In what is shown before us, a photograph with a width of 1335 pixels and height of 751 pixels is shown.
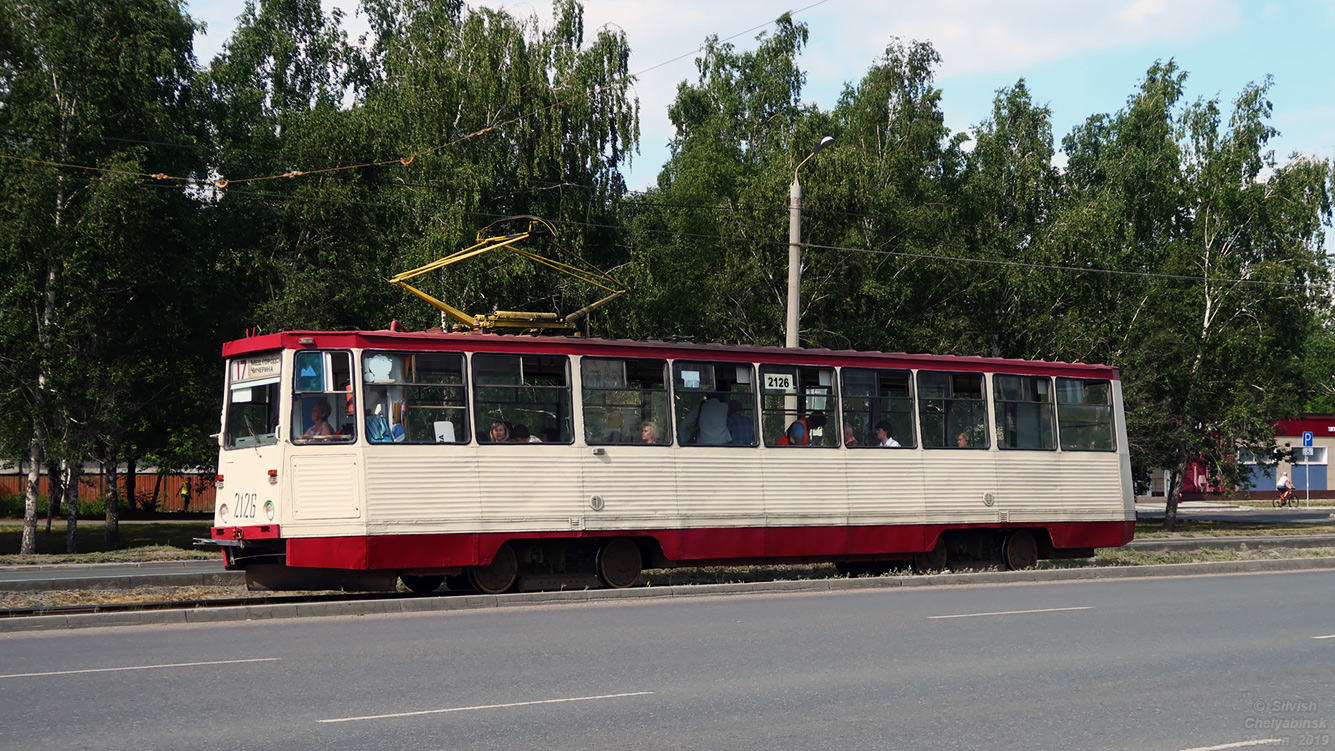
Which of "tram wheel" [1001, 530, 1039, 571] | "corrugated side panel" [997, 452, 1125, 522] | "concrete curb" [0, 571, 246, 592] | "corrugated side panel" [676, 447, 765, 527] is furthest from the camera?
"tram wheel" [1001, 530, 1039, 571]

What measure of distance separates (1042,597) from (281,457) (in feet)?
30.6

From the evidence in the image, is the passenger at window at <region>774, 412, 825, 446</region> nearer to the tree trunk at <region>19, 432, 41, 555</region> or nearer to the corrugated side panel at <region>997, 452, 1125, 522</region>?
the corrugated side panel at <region>997, 452, 1125, 522</region>

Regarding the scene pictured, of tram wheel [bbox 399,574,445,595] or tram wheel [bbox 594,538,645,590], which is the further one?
tram wheel [bbox 594,538,645,590]

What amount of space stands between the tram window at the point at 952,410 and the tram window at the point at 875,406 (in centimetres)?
28

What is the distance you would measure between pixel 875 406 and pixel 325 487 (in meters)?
8.24

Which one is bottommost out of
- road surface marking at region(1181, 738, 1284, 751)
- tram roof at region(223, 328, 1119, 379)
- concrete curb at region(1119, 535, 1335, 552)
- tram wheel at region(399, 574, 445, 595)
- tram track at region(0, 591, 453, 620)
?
concrete curb at region(1119, 535, 1335, 552)

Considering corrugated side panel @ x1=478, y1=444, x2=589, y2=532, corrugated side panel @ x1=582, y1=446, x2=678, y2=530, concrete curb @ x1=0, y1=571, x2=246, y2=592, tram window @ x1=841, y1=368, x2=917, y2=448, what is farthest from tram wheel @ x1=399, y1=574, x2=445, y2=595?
tram window @ x1=841, y1=368, x2=917, y2=448

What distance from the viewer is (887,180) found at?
42031mm

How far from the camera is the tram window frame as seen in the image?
15.4 metres

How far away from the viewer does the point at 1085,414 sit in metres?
21.6

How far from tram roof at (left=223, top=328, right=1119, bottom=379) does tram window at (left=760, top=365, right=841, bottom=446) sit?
184 millimetres

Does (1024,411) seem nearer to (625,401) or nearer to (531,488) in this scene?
(625,401)

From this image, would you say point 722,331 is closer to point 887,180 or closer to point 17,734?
point 887,180

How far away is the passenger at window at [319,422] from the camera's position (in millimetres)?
15414
